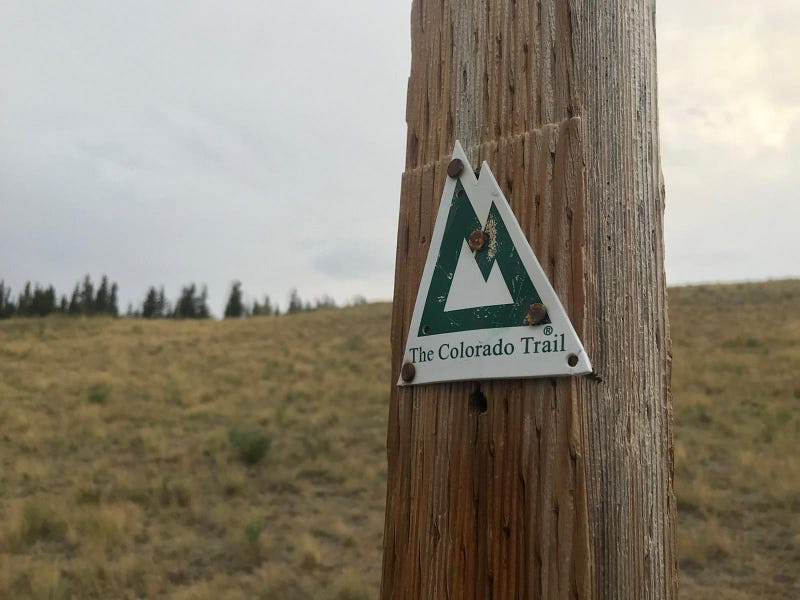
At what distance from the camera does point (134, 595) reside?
5.55m

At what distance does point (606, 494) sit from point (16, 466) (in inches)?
392

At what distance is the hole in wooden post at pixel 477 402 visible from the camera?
116 cm

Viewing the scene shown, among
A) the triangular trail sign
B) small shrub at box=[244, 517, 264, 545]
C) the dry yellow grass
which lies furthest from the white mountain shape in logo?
small shrub at box=[244, 517, 264, 545]

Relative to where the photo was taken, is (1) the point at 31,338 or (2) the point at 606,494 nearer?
(2) the point at 606,494

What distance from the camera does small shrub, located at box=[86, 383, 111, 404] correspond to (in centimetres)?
1282

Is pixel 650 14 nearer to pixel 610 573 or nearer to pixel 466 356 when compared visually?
pixel 466 356

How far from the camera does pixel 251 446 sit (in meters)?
9.27

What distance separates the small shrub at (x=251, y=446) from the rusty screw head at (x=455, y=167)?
8.64 metres

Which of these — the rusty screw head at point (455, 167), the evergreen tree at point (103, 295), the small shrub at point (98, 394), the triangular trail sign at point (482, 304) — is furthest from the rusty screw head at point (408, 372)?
the evergreen tree at point (103, 295)

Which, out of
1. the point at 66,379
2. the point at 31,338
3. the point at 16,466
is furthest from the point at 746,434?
the point at 31,338

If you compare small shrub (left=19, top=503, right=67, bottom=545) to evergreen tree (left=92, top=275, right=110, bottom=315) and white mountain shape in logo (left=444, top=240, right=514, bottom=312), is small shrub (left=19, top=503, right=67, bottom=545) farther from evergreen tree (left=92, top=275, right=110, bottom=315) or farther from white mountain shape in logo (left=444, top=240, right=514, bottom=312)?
evergreen tree (left=92, top=275, right=110, bottom=315)

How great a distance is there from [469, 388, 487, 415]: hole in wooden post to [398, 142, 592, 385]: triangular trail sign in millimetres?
38

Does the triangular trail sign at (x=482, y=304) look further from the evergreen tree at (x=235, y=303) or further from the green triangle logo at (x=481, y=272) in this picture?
the evergreen tree at (x=235, y=303)

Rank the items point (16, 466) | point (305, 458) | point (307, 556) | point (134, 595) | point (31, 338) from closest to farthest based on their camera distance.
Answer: point (134, 595) < point (307, 556) < point (16, 466) < point (305, 458) < point (31, 338)
